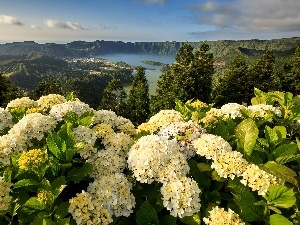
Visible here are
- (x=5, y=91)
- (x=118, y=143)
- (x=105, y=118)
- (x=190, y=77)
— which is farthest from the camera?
(x=190, y=77)

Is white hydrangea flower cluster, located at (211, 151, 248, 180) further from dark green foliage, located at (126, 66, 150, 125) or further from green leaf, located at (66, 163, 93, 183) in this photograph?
dark green foliage, located at (126, 66, 150, 125)

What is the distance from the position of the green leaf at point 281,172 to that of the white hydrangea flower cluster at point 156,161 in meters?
0.89

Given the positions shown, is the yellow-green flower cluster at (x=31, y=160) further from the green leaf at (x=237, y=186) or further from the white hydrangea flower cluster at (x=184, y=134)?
the green leaf at (x=237, y=186)

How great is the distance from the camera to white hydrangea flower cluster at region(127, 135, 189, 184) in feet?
9.68

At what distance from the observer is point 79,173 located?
2895 mm

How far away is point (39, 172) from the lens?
280cm

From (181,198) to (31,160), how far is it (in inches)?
61.0

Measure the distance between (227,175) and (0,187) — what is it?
89.3 inches

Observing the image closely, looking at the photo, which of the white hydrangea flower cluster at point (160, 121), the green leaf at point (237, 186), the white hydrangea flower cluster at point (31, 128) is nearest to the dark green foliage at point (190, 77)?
the white hydrangea flower cluster at point (160, 121)

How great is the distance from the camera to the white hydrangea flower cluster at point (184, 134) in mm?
3492

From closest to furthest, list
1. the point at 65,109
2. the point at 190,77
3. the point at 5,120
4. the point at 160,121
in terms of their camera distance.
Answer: the point at 5,120
the point at 65,109
the point at 160,121
the point at 190,77

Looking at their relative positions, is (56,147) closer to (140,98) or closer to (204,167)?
(204,167)

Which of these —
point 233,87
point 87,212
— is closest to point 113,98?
point 233,87

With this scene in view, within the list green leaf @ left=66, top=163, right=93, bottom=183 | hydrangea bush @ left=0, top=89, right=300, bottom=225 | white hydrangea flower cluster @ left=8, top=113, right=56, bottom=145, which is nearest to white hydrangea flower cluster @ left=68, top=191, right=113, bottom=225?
hydrangea bush @ left=0, top=89, right=300, bottom=225
